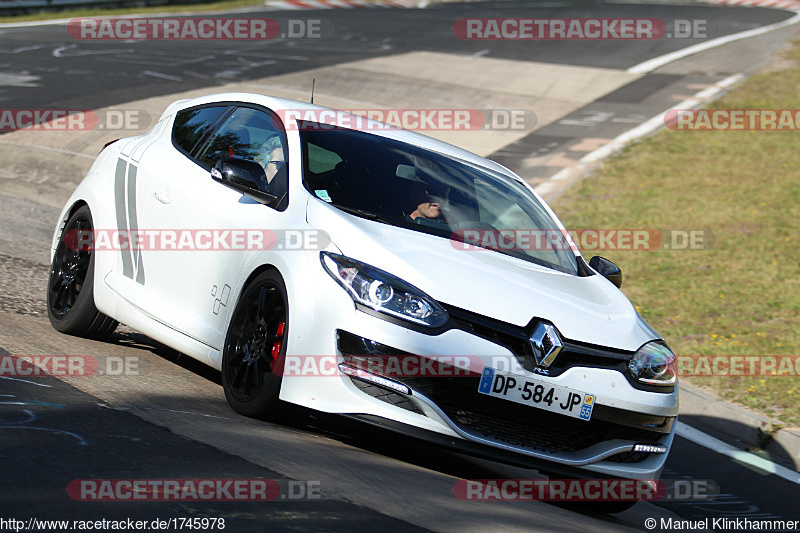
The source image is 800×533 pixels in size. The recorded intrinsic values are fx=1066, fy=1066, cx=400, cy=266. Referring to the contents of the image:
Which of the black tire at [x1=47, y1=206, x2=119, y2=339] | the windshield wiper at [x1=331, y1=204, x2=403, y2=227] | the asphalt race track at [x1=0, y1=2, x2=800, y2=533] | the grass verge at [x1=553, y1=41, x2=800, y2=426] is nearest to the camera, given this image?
the asphalt race track at [x1=0, y1=2, x2=800, y2=533]

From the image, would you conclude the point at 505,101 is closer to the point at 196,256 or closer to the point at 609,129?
the point at 609,129

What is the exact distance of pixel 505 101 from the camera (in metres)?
21.5

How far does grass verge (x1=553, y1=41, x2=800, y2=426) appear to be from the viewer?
953cm

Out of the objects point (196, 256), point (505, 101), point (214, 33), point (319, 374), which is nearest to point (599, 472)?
point (319, 374)

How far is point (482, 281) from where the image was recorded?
5.11 m

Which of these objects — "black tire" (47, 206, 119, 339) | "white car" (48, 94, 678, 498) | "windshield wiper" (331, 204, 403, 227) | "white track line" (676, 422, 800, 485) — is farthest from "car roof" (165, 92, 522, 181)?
"white track line" (676, 422, 800, 485)

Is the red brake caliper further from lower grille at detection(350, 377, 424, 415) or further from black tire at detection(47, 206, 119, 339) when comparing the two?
black tire at detection(47, 206, 119, 339)

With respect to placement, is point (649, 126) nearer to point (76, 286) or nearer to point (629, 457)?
point (76, 286)

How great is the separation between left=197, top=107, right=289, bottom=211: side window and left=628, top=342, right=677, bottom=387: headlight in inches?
82.6

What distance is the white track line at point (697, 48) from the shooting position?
25.8 m

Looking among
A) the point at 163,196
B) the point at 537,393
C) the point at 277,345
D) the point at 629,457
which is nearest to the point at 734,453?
the point at 629,457

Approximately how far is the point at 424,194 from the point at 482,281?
0.95 meters

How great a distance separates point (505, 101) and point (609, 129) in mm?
2693

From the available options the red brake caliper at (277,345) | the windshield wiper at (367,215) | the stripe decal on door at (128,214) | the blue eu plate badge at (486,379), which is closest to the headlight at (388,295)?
the blue eu plate badge at (486,379)
